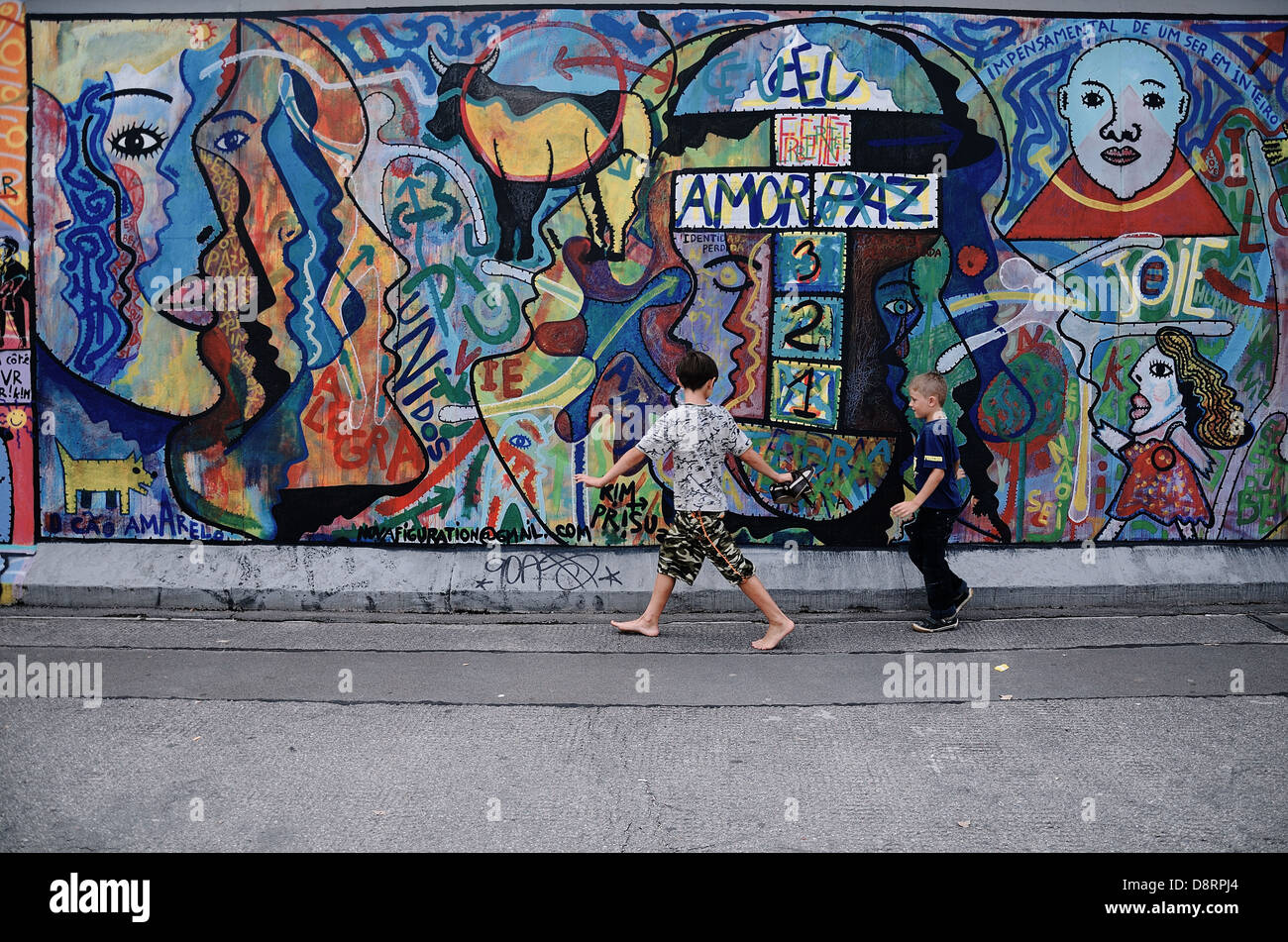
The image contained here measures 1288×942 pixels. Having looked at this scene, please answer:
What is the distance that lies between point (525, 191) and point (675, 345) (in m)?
1.49

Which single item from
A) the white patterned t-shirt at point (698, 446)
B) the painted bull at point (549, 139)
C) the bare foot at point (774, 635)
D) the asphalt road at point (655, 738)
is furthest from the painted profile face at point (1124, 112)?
the bare foot at point (774, 635)

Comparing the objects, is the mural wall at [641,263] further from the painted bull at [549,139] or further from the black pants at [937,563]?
the black pants at [937,563]

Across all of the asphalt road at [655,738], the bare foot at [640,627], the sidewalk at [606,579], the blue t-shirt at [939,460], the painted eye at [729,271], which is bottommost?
the asphalt road at [655,738]

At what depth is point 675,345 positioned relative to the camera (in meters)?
7.06

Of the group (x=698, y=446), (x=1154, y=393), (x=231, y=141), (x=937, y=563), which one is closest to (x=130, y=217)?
(x=231, y=141)

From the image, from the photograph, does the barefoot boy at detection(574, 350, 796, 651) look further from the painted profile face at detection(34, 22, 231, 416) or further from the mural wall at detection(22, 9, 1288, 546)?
the painted profile face at detection(34, 22, 231, 416)

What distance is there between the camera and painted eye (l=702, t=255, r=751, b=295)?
7.00 metres

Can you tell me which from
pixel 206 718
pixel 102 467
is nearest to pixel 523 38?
pixel 102 467

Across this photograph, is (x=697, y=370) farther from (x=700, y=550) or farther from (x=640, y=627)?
(x=640, y=627)

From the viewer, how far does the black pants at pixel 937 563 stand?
20.6 ft

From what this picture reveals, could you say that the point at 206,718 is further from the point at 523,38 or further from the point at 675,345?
the point at 523,38

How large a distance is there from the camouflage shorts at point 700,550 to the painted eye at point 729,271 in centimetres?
184

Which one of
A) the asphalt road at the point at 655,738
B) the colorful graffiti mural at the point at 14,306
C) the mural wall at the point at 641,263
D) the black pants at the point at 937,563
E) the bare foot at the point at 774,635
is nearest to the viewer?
the asphalt road at the point at 655,738

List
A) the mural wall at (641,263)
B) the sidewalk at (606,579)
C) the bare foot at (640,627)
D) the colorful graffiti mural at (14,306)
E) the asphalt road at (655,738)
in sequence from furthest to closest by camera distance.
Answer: the colorful graffiti mural at (14,306) → the mural wall at (641,263) → the sidewalk at (606,579) → the bare foot at (640,627) → the asphalt road at (655,738)
